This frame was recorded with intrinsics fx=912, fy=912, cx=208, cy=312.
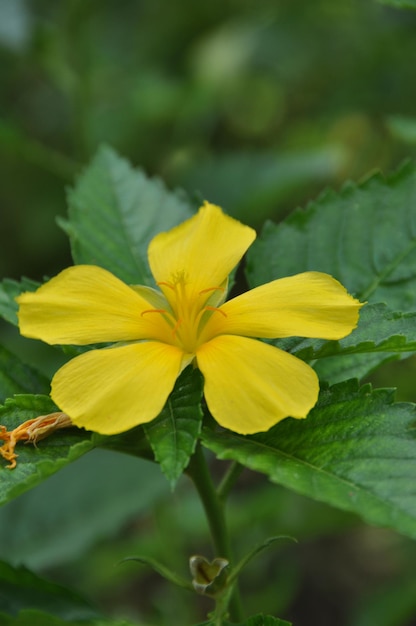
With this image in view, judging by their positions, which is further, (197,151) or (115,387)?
(197,151)

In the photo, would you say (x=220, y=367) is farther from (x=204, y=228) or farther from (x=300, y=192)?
(x=300, y=192)

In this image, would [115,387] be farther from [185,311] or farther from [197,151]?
[197,151]

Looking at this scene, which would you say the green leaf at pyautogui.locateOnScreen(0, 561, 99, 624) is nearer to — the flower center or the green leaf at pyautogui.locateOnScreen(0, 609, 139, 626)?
Result: the green leaf at pyautogui.locateOnScreen(0, 609, 139, 626)

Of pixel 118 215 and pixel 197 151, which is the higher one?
pixel 118 215

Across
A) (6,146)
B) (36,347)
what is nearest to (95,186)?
(6,146)

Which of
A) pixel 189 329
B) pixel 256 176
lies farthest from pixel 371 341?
pixel 256 176
